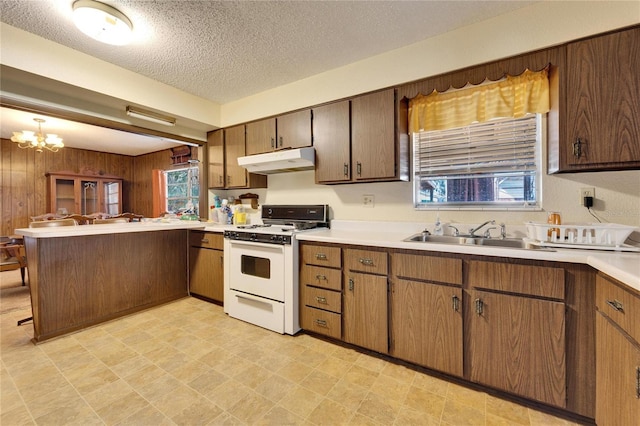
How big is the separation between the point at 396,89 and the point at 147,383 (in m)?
2.83

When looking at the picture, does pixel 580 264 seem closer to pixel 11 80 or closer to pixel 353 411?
pixel 353 411

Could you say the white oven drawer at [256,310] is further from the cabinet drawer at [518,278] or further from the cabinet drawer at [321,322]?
the cabinet drawer at [518,278]

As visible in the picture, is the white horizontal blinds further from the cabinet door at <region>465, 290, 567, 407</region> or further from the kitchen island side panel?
the kitchen island side panel

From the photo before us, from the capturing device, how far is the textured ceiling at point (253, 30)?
177 cm

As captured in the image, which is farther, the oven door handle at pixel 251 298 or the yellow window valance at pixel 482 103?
the oven door handle at pixel 251 298

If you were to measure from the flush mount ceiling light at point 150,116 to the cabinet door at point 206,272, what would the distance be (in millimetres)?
1508

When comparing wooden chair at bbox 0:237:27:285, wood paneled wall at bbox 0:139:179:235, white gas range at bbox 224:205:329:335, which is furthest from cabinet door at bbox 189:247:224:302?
wood paneled wall at bbox 0:139:179:235

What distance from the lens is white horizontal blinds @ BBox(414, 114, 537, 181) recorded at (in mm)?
2064

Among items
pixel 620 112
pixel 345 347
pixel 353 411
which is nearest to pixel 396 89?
pixel 620 112

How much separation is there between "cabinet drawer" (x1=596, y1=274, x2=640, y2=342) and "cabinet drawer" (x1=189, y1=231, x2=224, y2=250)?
9.85ft

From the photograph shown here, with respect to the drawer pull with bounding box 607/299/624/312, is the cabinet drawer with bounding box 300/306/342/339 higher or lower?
lower

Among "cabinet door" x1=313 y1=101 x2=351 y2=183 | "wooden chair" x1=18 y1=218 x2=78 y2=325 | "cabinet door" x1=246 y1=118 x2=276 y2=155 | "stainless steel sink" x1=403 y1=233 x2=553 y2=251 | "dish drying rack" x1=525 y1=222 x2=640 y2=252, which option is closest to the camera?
"dish drying rack" x1=525 y1=222 x2=640 y2=252

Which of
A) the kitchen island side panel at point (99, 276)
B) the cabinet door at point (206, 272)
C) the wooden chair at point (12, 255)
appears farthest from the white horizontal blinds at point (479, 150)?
the wooden chair at point (12, 255)

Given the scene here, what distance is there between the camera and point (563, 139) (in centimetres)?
167
